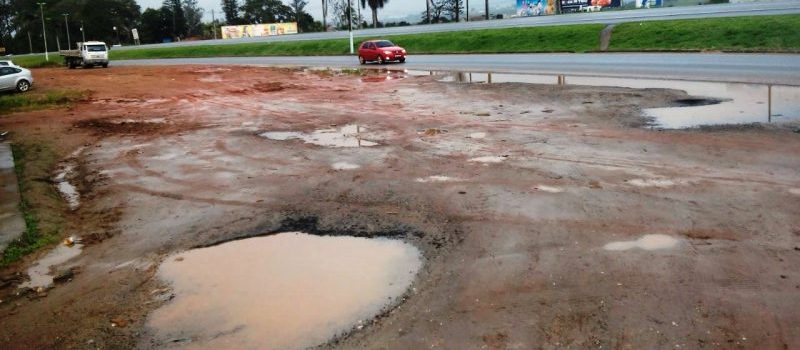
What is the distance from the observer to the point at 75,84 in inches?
1396

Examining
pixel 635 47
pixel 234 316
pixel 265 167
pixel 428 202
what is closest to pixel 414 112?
pixel 265 167

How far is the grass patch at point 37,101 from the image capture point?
970 inches

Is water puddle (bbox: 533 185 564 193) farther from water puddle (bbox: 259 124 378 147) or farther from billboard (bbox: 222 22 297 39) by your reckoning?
billboard (bbox: 222 22 297 39)

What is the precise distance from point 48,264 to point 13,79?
29.3 m

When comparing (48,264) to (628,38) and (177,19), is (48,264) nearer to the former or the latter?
(628,38)

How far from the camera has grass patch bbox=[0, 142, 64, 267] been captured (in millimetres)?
8016

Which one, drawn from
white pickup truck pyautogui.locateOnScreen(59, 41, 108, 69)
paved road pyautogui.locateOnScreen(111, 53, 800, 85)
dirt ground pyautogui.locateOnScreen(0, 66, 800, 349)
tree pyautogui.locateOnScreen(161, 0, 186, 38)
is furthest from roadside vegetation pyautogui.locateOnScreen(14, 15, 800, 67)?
tree pyautogui.locateOnScreen(161, 0, 186, 38)

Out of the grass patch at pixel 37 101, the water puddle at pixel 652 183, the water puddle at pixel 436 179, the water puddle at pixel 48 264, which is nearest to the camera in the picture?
the water puddle at pixel 48 264

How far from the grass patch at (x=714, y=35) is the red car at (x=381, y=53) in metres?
12.7

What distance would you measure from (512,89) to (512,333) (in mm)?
17401

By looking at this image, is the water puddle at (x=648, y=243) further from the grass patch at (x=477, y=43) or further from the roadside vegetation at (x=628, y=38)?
the grass patch at (x=477, y=43)

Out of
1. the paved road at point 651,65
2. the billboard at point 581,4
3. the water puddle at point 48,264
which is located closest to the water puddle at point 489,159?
the water puddle at point 48,264

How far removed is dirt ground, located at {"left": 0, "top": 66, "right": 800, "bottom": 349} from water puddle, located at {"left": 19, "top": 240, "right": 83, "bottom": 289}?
0.16 metres

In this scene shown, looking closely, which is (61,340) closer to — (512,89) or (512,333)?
(512,333)
